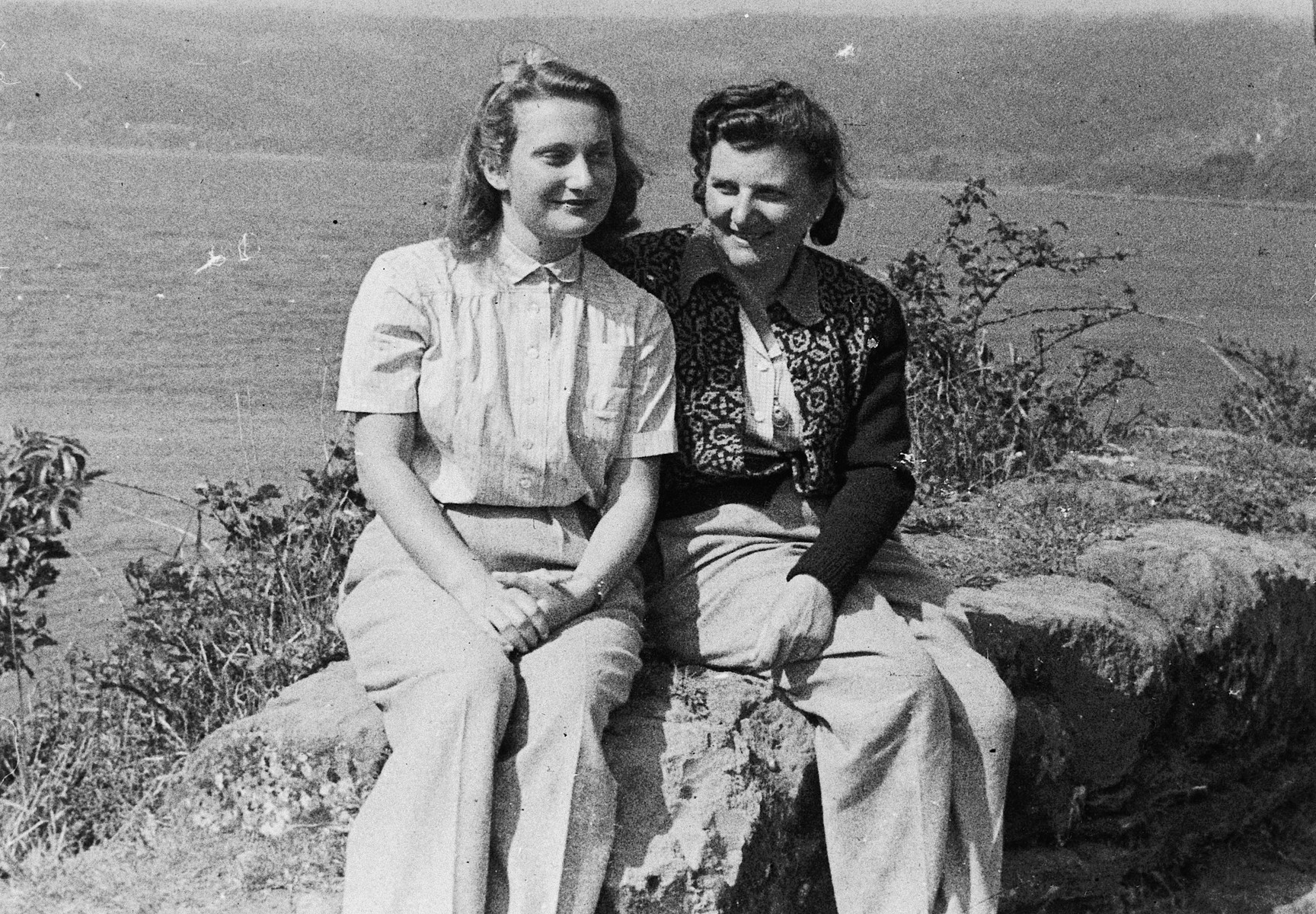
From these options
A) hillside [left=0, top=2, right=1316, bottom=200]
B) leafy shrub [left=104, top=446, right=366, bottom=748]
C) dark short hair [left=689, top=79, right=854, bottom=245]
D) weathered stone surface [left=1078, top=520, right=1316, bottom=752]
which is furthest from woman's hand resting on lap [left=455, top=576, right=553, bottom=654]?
hillside [left=0, top=2, right=1316, bottom=200]

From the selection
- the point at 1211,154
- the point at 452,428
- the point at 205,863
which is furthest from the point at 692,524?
the point at 1211,154

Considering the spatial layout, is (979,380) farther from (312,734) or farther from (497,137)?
(312,734)

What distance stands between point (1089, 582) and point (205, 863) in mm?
2351

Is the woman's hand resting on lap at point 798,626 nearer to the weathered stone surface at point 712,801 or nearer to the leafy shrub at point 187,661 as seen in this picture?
the weathered stone surface at point 712,801

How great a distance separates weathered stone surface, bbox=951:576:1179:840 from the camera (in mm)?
3701

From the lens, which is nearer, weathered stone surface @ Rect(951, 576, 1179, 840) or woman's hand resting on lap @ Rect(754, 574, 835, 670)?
woman's hand resting on lap @ Rect(754, 574, 835, 670)

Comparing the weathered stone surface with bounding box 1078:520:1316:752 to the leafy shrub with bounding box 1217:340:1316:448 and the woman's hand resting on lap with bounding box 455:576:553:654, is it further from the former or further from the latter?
the leafy shrub with bounding box 1217:340:1316:448

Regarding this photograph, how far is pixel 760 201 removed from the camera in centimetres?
318

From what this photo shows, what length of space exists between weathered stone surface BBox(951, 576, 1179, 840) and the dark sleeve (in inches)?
21.9

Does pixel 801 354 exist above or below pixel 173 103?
below

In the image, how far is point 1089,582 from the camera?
4.14m

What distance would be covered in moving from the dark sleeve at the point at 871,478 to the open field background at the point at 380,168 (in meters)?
3.01

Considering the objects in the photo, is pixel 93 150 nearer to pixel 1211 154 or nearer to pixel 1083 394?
pixel 1083 394

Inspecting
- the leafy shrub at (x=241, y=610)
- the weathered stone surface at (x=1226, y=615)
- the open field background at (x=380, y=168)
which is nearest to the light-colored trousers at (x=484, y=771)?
the leafy shrub at (x=241, y=610)
